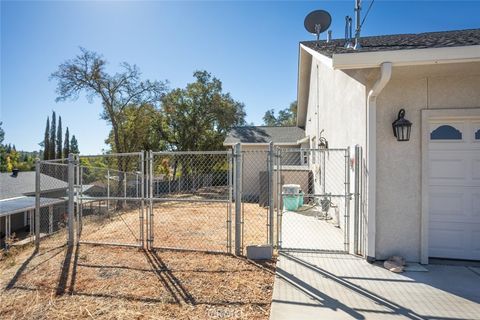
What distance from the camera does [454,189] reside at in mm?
4566

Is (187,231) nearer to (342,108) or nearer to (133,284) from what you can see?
(133,284)

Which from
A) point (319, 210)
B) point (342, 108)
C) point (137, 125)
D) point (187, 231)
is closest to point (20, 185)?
point (137, 125)

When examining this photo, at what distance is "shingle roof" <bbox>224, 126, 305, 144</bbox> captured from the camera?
17.3 m

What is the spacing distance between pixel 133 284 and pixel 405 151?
490cm

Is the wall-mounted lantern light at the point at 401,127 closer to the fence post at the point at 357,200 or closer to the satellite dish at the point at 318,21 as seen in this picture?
the fence post at the point at 357,200

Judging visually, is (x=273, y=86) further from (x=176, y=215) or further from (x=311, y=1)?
(x=176, y=215)

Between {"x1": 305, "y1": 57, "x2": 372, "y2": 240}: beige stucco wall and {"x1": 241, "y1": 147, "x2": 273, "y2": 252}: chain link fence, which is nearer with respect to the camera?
{"x1": 305, "y1": 57, "x2": 372, "y2": 240}: beige stucco wall

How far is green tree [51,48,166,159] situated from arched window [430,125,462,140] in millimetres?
19353

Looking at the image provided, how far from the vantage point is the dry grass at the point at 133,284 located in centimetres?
321

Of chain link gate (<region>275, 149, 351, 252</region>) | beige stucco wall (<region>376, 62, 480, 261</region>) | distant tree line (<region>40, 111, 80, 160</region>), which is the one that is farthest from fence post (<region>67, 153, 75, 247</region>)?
distant tree line (<region>40, 111, 80, 160</region>)

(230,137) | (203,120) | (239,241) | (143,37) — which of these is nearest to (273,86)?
(230,137)

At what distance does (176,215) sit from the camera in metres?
9.48

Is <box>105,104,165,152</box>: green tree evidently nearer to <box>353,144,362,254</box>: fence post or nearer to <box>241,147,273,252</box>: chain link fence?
<box>241,147,273,252</box>: chain link fence

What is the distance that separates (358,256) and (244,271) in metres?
2.17
